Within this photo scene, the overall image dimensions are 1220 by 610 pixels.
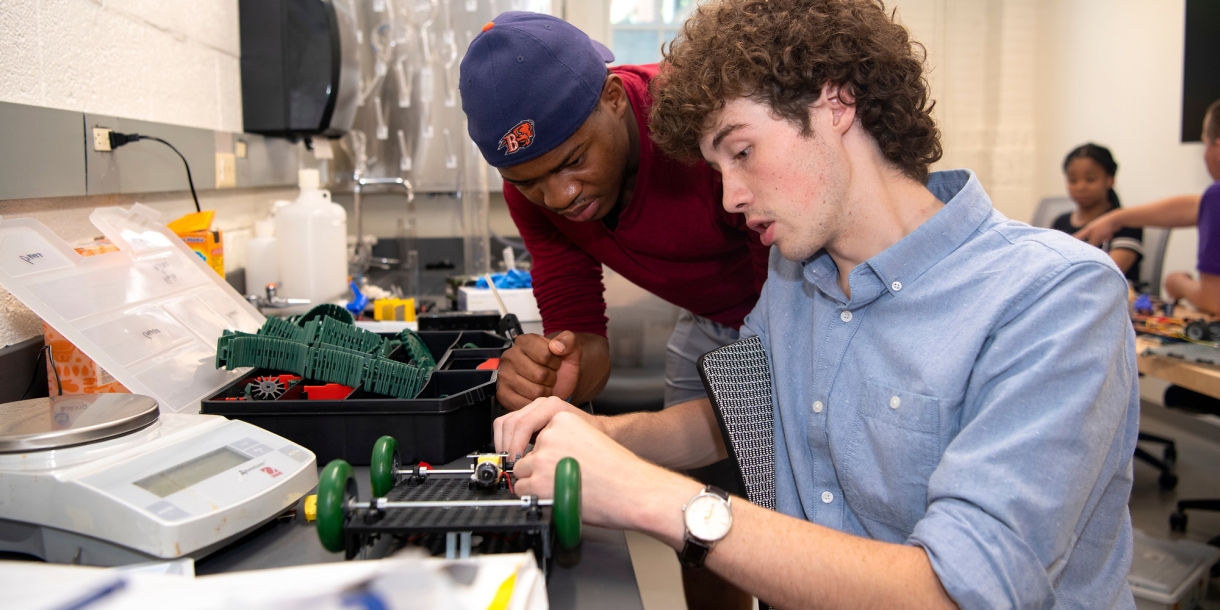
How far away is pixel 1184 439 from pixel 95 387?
14.6ft

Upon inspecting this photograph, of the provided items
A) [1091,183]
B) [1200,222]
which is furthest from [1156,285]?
[1200,222]

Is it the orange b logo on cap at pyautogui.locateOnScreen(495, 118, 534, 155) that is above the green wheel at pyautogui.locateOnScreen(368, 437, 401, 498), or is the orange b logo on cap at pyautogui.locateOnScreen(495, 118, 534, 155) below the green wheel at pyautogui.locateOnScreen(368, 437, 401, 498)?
above

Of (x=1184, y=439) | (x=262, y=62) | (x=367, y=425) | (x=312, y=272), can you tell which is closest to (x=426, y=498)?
(x=367, y=425)

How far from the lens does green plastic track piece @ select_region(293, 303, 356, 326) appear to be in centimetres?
124

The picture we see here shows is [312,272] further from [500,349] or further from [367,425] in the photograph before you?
[367,425]

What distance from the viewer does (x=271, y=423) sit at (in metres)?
0.98

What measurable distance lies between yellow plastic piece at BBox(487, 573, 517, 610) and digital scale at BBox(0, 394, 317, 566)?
31 centimetres

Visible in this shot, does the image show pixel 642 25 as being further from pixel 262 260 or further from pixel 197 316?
pixel 197 316

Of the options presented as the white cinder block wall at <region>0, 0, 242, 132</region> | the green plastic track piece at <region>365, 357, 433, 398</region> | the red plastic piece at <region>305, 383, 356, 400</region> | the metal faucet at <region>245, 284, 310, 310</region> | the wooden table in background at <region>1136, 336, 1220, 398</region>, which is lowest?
the wooden table in background at <region>1136, 336, 1220, 398</region>

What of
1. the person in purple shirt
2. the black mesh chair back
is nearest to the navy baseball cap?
the black mesh chair back

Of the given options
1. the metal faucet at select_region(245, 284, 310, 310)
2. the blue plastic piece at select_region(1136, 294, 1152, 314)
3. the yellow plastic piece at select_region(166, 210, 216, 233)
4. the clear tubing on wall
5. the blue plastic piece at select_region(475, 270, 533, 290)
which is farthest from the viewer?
the clear tubing on wall

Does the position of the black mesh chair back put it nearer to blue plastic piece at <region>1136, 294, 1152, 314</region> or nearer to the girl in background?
blue plastic piece at <region>1136, 294, 1152, 314</region>

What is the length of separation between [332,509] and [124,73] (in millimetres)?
1309

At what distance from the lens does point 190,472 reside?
0.77 metres
